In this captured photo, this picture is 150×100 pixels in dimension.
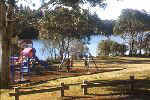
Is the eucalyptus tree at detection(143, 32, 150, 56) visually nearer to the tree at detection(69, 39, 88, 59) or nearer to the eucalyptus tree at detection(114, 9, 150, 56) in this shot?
the eucalyptus tree at detection(114, 9, 150, 56)

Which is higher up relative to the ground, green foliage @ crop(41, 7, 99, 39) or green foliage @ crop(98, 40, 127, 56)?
green foliage @ crop(41, 7, 99, 39)

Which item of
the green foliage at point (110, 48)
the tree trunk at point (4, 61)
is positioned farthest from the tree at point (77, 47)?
the tree trunk at point (4, 61)

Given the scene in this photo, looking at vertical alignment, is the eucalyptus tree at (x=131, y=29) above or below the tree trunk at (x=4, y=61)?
above

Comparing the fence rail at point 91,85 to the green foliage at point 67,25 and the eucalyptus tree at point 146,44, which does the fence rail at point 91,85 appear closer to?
the green foliage at point 67,25

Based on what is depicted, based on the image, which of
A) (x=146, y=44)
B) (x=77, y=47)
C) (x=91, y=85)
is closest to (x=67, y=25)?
(x=77, y=47)

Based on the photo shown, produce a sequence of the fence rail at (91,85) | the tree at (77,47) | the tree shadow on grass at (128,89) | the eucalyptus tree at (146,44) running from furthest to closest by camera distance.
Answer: the eucalyptus tree at (146,44) → the tree at (77,47) → the fence rail at (91,85) → the tree shadow on grass at (128,89)

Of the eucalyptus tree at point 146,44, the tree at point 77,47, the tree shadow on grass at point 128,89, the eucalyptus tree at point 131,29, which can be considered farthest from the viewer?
the eucalyptus tree at point 131,29

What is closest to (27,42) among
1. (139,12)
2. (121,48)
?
(121,48)

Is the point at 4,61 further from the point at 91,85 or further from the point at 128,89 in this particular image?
the point at 128,89

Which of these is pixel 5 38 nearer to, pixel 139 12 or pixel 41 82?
pixel 41 82

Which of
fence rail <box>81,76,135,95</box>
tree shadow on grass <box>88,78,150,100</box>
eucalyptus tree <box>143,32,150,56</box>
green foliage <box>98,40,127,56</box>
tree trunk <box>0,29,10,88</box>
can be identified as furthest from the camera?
eucalyptus tree <box>143,32,150,56</box>

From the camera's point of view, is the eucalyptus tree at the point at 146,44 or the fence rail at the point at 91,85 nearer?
the fence rail at the point at 91,85

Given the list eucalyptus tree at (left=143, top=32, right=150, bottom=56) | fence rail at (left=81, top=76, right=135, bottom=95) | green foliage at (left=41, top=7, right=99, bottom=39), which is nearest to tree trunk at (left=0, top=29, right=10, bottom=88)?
fence rail at (left=81, top=76, right=135, bottom=95)

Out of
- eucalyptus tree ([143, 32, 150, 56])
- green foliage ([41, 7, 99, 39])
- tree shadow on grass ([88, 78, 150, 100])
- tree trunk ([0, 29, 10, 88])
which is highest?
green foliage ([41, 7, 99, 39])
